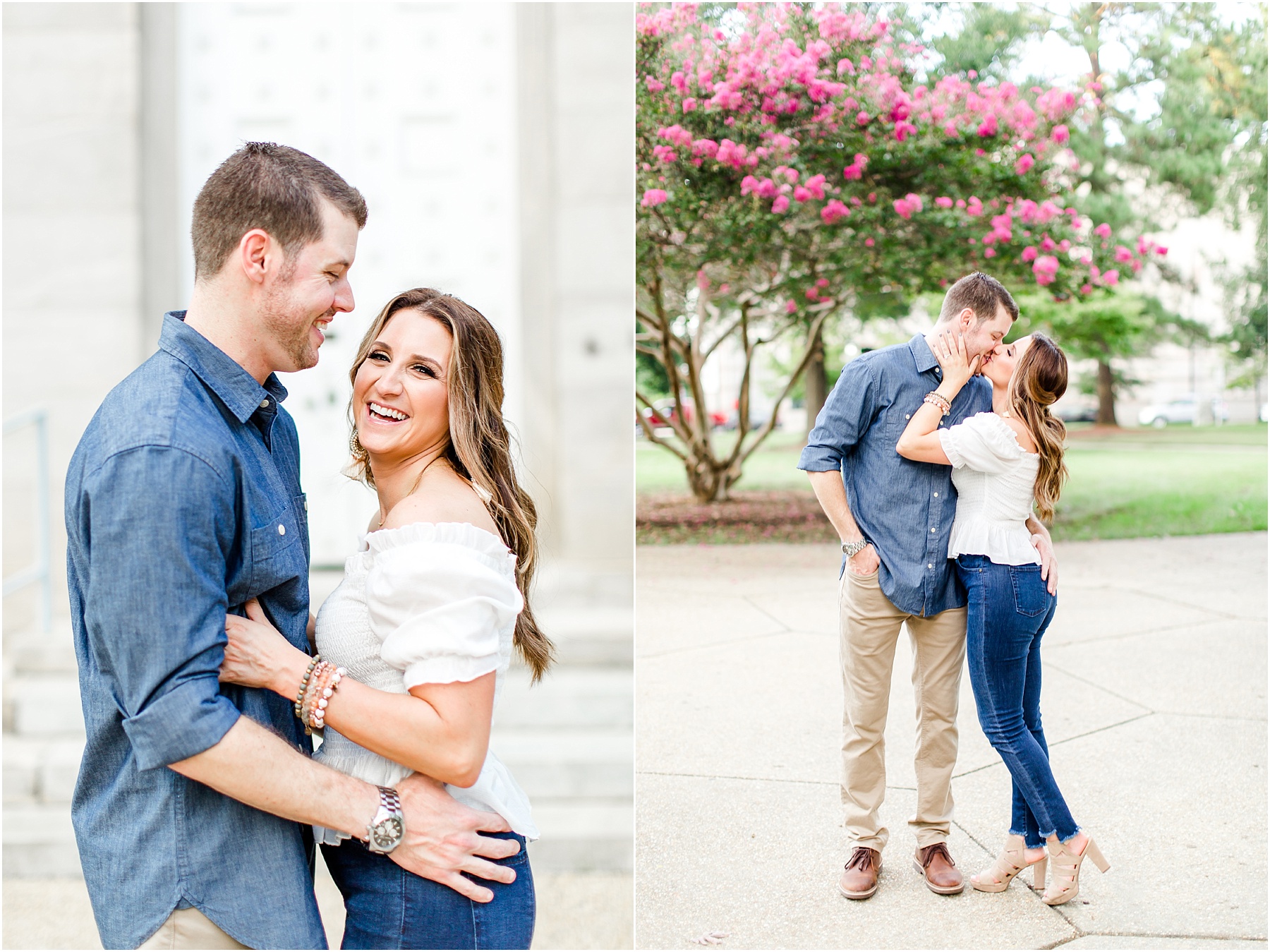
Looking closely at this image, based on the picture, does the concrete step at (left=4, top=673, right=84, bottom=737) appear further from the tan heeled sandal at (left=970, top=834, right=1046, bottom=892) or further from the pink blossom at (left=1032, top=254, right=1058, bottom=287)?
the pink blossom at (left=1032, top=254, right=1058, bottom=287)

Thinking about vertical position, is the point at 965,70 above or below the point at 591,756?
above

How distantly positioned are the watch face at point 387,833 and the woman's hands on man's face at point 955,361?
85.6 inches

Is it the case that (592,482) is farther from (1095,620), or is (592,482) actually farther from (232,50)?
(1095,620)

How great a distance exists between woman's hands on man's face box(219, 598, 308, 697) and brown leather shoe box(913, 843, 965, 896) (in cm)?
243

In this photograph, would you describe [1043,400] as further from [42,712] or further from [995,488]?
[42,712]

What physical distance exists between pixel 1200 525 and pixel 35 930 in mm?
11025

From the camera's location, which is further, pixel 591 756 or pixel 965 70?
pixel 965 70

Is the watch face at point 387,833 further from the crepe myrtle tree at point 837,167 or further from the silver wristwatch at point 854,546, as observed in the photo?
the crepe myrtle tree at point 837,167

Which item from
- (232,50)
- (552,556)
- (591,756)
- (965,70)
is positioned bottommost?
(591,756)

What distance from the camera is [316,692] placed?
1.56 metres

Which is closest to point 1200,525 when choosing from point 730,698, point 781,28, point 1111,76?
point 1111,76

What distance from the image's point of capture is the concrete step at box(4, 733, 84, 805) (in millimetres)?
4230

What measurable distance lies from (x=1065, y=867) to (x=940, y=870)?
370 millimetres

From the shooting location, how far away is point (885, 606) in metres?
3.27
